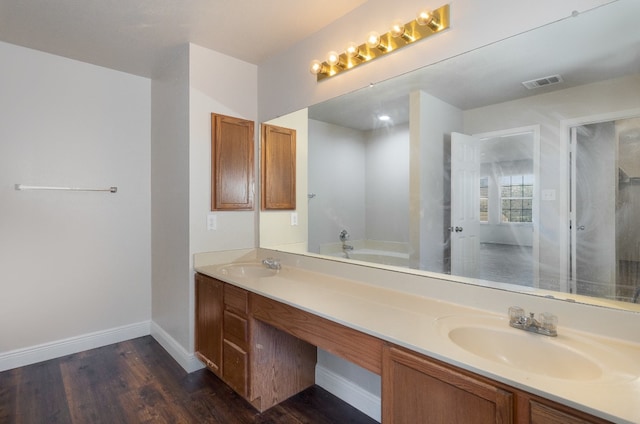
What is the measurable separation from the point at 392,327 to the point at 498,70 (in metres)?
1.22

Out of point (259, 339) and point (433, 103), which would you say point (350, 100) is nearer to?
point (433, 103)

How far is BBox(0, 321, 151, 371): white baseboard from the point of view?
241cm

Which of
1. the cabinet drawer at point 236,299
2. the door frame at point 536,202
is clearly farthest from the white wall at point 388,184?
the cabinet drawer at point 236,299

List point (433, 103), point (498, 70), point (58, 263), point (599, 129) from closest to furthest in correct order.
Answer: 1. point (599, 129)
2. point (498, 70)
3. point (433, 103)
4. point (58, 263)

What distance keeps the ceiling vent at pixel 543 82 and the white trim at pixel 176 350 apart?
Answer: 264cm

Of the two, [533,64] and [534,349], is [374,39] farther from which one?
[534,349]

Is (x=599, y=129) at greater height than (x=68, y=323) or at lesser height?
greater

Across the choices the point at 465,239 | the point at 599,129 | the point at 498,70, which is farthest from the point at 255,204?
the point at 599,129

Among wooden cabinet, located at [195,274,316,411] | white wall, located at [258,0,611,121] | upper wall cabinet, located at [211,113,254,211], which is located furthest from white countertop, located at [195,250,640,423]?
white wall, located at [258,0,611,121]

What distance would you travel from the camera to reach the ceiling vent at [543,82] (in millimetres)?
1306

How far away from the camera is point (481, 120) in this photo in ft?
5.04

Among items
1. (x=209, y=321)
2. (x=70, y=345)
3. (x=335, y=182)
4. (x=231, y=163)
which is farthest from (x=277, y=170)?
(x=70, y=345)

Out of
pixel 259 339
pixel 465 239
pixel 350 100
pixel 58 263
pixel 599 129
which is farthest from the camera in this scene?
pixel 58 263

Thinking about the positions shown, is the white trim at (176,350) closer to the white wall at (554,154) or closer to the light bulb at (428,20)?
the white wall at (554,154)
